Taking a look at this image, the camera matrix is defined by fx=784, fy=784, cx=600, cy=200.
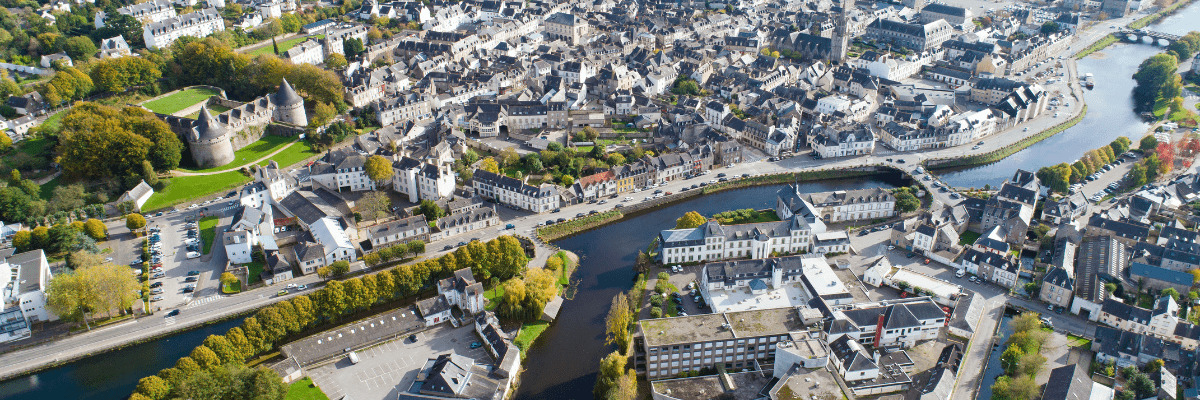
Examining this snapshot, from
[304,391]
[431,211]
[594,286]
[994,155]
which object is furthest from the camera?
[994,155]

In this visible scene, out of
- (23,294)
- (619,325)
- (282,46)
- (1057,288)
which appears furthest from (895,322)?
(282,46)

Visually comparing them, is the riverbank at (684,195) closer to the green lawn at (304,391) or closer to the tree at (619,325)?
the tree at (619,325)

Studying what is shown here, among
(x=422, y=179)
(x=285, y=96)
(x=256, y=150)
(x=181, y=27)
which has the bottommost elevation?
(x=256, y=150)

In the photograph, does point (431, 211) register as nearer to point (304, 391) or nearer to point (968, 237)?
point (304, 391)

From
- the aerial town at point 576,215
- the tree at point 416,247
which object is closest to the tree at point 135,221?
the aerial town at point 576,215

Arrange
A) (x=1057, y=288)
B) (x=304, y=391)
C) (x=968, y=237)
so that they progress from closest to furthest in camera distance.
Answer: (x=304, y=391) < (x=1057, y=288) < (x=968, y=237)

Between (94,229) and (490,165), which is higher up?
(490,165)

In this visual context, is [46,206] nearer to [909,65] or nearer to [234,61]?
[234,61]
